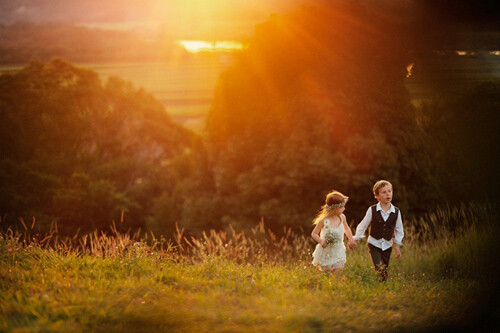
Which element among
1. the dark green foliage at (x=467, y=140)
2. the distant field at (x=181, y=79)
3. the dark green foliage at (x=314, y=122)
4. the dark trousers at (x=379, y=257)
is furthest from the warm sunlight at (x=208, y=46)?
the dark trousers at (x=379, y=257)

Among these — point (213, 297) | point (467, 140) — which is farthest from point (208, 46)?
point (213, 297)

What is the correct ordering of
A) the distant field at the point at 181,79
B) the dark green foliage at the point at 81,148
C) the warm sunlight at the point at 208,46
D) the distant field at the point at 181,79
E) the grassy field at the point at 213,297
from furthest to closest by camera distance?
the distant field at the point at 181,79, the distant field at the point at 181,79, the warm sunlight at the point at 208,46, the dark green foliage at the point at 81,148, the grassy field at the point at 213,297

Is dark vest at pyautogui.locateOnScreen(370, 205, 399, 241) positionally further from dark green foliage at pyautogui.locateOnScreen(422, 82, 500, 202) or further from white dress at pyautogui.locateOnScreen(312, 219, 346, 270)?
dark green foliage at pyautogui.locateOnScreen(422, 82, 500, 202)

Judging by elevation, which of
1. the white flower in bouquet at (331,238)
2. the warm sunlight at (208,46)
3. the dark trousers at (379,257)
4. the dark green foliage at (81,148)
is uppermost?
the warm sunlight at (208,46)

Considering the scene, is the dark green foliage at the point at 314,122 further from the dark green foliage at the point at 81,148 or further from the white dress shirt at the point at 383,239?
the white dress shirt at the point at 383,239

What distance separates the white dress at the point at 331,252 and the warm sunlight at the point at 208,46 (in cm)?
1531

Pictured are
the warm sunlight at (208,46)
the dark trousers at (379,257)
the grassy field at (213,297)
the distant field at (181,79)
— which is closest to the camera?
the grassy field at (213,297)

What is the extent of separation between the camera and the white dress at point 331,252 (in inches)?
264

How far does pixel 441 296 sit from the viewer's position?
5.82m

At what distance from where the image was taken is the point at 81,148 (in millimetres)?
26234

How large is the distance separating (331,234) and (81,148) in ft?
71.4

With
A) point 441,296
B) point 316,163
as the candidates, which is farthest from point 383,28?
point 441,296

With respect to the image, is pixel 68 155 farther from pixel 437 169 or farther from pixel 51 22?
pixel 437 169

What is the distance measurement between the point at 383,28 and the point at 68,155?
15835 mm
